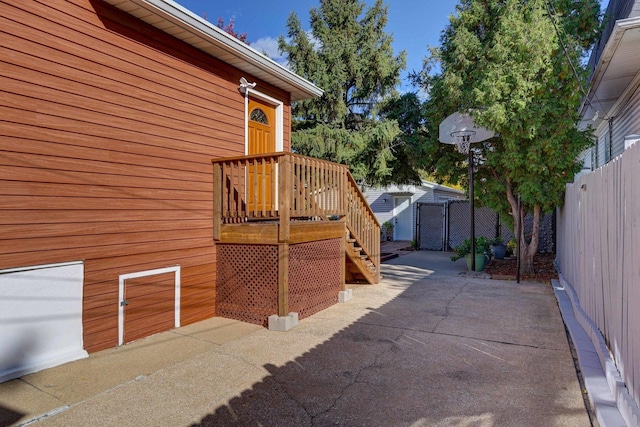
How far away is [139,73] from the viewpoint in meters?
4.69

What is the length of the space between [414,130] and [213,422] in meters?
11.2

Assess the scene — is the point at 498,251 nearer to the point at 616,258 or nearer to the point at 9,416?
the point at 616,258

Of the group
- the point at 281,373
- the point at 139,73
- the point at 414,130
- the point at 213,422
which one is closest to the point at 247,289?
the point at 281,373

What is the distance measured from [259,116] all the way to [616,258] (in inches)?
215

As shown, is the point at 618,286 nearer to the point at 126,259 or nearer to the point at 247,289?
the point at 247,289

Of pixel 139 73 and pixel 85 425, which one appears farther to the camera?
pixel 139 73

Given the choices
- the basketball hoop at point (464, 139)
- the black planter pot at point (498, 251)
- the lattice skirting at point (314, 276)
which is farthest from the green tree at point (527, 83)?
the lattice skirting at point (314, 276)

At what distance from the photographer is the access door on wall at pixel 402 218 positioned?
61.4ft

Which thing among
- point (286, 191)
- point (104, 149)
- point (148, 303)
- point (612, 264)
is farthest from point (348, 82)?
point (612, 264)

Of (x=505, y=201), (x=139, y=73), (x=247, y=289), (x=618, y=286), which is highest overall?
(x=139, y=73)

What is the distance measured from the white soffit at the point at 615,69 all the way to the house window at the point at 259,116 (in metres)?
5.20

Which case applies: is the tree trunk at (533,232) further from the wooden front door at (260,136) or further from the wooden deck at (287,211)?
the wooden front door at (260,136)

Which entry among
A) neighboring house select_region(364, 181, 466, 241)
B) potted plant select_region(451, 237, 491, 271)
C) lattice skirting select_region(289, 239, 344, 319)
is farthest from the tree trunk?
neighboring house select_region(364, 181, 466, 241)

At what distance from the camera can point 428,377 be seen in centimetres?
355
